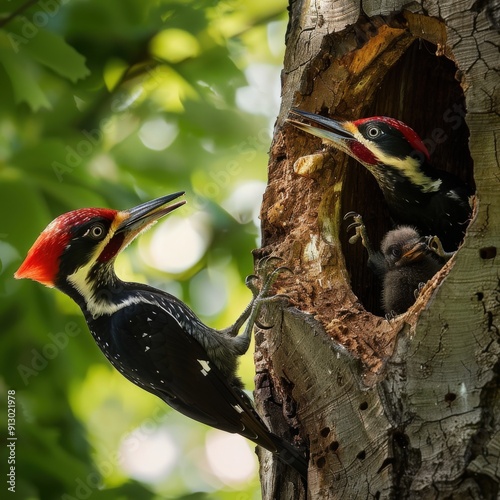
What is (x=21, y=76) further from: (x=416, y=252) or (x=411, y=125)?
(x=416, y=252)

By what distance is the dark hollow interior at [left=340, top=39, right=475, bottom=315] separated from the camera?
14.0 ft

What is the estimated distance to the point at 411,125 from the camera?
14.9 ft

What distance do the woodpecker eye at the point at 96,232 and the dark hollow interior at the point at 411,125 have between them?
1.20m

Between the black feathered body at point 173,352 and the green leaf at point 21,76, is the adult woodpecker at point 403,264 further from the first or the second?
the green leaf at point 21,76

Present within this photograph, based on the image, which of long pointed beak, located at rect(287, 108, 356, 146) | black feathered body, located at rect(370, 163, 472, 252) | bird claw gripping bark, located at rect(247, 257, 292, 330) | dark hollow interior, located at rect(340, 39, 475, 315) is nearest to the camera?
bird claw gripping bark, located at rect(247, 257, 292, 330)

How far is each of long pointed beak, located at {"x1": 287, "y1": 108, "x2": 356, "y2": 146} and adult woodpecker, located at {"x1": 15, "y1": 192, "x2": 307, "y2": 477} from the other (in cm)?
67

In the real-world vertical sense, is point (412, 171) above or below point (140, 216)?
above

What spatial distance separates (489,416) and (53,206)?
8.46 feet

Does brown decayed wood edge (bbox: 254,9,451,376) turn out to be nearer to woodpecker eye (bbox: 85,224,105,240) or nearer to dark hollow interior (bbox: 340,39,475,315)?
dark hollow interior (bbox: 340,39,475,315)

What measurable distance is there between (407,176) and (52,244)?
5.83 feet

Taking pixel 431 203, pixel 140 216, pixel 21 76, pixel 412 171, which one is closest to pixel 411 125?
pixel 412 171

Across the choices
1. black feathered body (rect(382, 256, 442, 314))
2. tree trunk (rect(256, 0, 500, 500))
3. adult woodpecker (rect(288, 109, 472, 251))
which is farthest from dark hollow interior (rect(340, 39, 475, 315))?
black feathered body (rect(382, 256, 442, 314))

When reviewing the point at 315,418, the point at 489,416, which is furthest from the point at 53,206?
the point at 489,416

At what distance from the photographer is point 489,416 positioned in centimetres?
263
